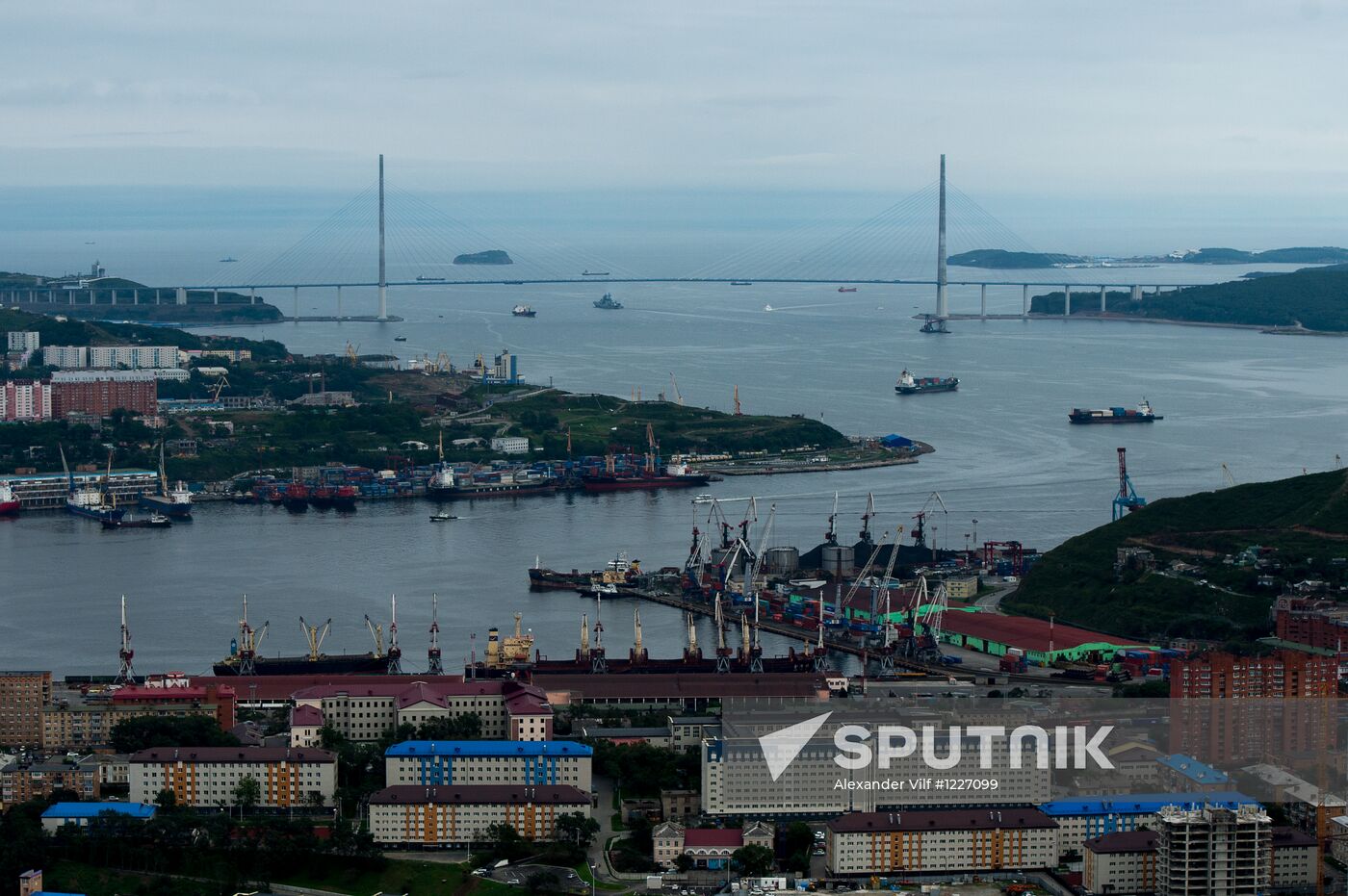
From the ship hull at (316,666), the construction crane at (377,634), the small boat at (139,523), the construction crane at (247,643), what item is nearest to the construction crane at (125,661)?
the ship hull at (316,666)

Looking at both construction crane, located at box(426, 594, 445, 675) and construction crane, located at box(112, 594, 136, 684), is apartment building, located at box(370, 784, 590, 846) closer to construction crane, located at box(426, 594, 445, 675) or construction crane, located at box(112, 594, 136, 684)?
construction crane, located at box(112, 594, 136, 684)

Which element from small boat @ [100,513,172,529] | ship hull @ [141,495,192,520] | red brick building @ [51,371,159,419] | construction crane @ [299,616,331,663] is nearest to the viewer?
construction crane @ [299,616,331,663]

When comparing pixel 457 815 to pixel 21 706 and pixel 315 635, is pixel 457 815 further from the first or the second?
pixel 315 635

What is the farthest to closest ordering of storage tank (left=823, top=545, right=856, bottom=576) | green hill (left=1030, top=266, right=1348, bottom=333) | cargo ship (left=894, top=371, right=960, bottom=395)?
green hill (left=1030, top=266, right=1348, bottom=333)
cargo ship (left=894, top=371, right=960, bottom=395)
storage tank (left=823, top=545, right=856, bottom=576)

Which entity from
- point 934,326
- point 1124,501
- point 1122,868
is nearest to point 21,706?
point 1122,868

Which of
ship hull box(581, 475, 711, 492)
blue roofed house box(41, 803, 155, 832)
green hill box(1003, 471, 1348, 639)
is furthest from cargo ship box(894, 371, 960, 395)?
blue roofed house box(41, 803, 155, 832)

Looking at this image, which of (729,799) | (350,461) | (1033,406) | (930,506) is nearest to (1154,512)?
(930,506)

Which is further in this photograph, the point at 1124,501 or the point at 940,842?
the point at 1124,501

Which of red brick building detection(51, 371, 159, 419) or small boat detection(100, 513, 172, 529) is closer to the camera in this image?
small boat detection(100, 513, 172, 529)
